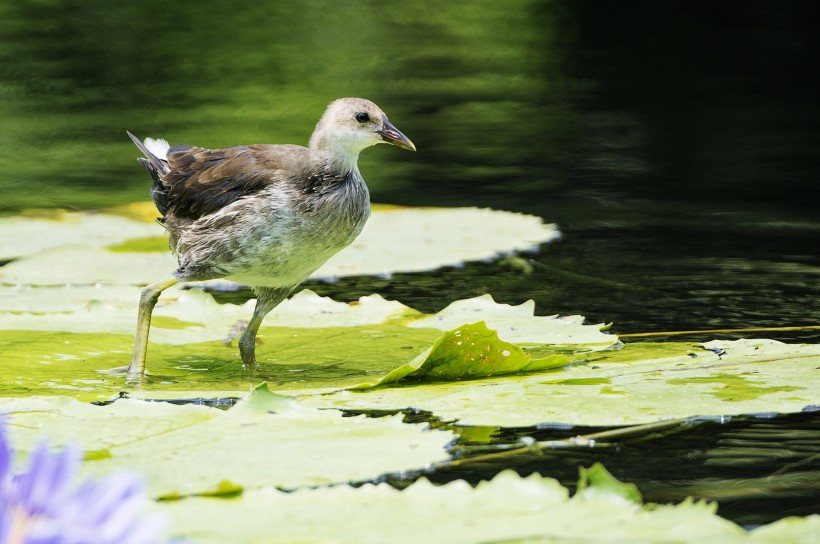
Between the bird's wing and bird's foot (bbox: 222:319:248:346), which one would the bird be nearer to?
the bird's wing

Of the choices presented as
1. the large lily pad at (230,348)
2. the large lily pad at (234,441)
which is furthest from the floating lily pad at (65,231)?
the large lily pad at (234,441)

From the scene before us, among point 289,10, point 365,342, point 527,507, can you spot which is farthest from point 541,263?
point 289,10

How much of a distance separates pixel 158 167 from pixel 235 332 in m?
0.85

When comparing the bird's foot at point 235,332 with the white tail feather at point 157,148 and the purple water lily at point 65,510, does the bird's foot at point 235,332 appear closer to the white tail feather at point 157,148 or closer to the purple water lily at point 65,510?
the white tail feather at point 157,148

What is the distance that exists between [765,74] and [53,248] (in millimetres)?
9964

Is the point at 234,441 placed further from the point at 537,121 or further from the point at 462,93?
the point at 462,93

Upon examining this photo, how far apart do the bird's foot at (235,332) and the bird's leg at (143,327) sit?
33 cm

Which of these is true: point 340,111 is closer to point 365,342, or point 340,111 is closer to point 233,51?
point 365,342

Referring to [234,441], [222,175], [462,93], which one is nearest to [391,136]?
[222,175]

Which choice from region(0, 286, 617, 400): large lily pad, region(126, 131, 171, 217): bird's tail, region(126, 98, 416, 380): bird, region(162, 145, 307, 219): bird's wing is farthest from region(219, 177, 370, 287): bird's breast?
region(126, 131, 171, 217): bird's tail

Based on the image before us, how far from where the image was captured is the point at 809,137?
1054cm

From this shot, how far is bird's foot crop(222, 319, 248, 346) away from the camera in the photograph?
5.07 m

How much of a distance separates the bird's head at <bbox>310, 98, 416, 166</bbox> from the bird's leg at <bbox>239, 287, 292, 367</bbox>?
604 millimetres

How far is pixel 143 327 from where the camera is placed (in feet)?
15.4
